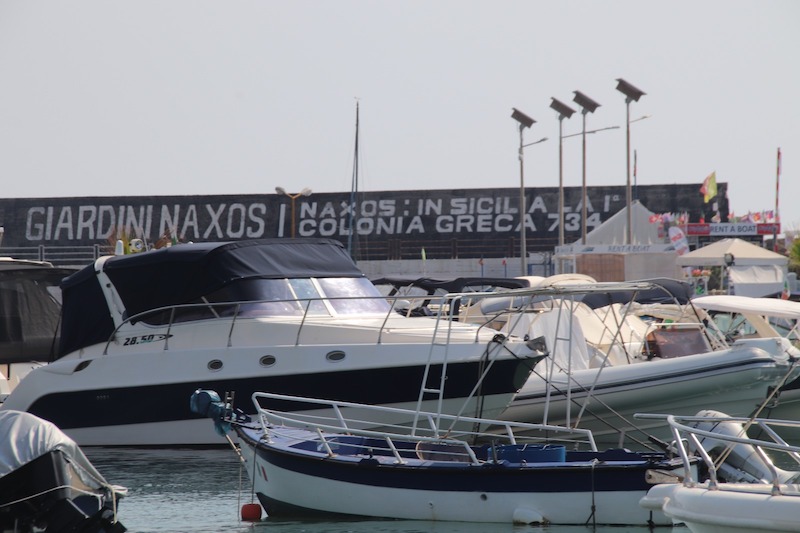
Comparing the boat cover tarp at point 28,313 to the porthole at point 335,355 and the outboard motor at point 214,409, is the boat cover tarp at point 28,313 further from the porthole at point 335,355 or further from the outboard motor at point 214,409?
the outboard motor at point 214,409

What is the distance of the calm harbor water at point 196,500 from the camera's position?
11469 mm

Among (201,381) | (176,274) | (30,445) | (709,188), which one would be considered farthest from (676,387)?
(709,188)

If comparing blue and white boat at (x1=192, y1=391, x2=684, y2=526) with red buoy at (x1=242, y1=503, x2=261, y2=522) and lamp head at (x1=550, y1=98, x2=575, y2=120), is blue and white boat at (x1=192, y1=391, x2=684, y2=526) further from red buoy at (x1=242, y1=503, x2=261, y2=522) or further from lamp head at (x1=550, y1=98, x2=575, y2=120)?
lamp head at (x1=550, y1=98, x2=575, y2=120)

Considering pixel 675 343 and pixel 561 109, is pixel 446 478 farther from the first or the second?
pixel 561 109

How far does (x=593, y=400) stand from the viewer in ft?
54.2

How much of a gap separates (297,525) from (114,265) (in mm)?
6848

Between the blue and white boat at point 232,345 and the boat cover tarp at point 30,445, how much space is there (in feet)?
19.1

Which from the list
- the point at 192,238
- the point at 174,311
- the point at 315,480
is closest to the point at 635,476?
the point at 315,480

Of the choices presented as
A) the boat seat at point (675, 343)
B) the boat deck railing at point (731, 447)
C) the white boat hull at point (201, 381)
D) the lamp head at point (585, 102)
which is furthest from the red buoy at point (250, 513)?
the lamp head at point (585, 102)

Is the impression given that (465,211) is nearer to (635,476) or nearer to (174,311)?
(174,311)

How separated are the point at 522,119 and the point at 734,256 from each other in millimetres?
10874

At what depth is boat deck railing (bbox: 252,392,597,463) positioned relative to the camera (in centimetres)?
1205

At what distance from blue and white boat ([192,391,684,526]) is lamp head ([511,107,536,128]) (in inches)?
1391

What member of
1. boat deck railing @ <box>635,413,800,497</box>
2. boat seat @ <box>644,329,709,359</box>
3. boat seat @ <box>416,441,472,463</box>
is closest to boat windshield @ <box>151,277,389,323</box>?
boat seat @ <box>416,441,472,463</box>
